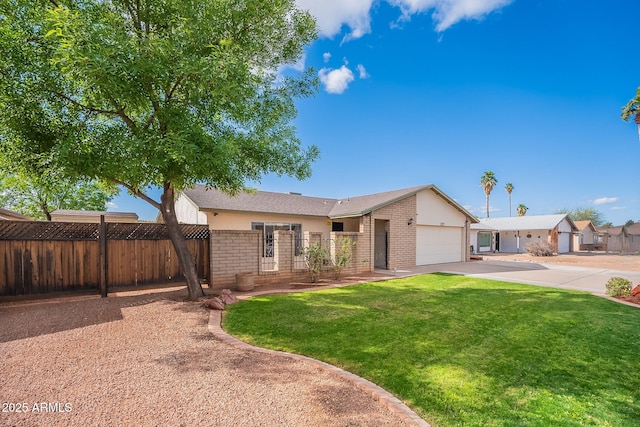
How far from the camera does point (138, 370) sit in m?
3.82

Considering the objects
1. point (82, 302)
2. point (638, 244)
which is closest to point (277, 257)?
point (82, 302)

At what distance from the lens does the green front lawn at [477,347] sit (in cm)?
318

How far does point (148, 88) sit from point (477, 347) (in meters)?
7.82

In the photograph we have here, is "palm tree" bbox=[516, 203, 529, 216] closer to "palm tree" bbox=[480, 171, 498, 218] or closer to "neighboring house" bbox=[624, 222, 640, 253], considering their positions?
"palm tree" bbox=[480, 171, 498, 218]

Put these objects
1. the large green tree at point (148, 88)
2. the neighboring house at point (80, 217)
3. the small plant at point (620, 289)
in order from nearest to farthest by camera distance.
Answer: the large green tree at point (148, 88), the small plant at point (620, 289), the neighboring house at point (80, 217)

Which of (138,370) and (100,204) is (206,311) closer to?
(138,370)

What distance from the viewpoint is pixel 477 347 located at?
15.8 ft

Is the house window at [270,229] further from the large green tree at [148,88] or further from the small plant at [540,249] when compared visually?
Answer: the small plant at [540,249]

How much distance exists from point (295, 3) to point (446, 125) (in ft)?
45.8

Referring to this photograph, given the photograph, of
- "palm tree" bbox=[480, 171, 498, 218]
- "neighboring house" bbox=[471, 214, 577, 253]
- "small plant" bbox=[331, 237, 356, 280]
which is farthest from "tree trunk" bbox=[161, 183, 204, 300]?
"palm tree" bbox=[480, 171, 498, 218]

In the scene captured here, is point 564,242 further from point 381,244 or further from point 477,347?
point 477,347

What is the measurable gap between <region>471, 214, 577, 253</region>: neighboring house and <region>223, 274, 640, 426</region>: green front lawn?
2499 cm

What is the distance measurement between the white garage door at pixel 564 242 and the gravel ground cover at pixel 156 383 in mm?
38356

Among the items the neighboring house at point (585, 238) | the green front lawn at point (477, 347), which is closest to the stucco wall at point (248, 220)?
the green front lawn at point (477, 347)
